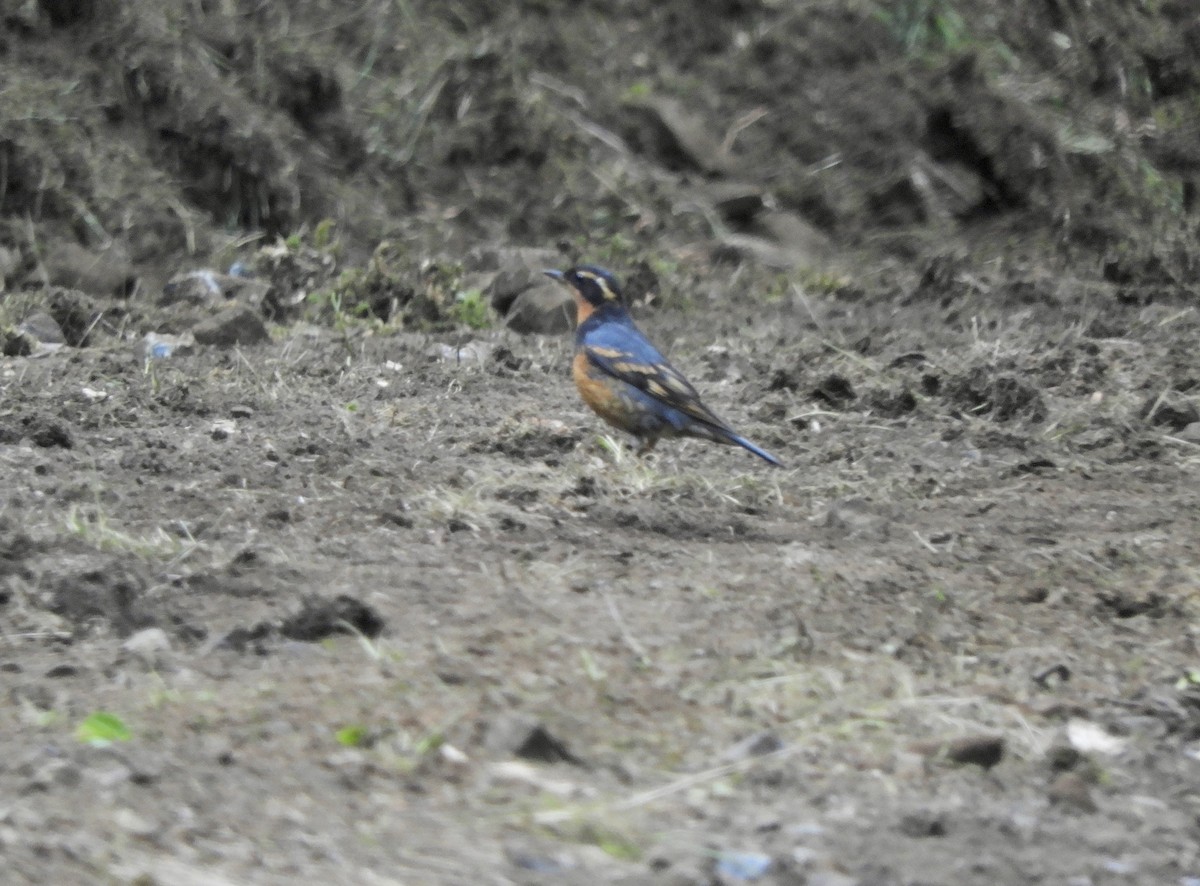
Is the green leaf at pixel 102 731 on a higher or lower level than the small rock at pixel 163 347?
higher

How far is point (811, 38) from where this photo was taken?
489 inches

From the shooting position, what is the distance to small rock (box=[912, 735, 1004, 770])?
166 inches

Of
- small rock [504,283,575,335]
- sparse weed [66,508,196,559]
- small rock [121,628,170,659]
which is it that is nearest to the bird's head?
small rock [504,283,575,335]

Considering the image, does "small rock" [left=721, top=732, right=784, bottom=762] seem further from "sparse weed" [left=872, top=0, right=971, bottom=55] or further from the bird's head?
"sparse weed" [left=872, top=0, right=971, bottom=55]

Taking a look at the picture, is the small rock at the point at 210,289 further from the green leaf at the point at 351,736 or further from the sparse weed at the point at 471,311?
the green leaf at the point at 351,736

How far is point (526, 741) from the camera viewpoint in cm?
394

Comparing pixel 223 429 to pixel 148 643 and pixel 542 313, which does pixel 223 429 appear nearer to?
pixel 148 643

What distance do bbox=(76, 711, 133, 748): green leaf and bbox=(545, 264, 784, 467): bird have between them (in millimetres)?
3137

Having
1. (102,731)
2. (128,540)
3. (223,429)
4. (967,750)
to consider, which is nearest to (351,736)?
(102,731)

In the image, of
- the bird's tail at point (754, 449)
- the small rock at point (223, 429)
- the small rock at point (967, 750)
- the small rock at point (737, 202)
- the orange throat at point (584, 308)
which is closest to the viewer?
the small rock at point (967, 750)

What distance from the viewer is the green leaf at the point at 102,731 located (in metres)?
3.93

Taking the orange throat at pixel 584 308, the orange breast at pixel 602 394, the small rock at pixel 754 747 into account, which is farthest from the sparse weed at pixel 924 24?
the small rock at pixel 754 747

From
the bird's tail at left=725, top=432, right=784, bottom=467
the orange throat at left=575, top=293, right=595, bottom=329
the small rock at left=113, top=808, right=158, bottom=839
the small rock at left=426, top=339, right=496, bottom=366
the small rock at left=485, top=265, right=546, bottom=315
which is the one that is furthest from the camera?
the small rock at left=485, top=265, right=546, bottom=315

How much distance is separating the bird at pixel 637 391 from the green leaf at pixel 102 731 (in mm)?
3137
